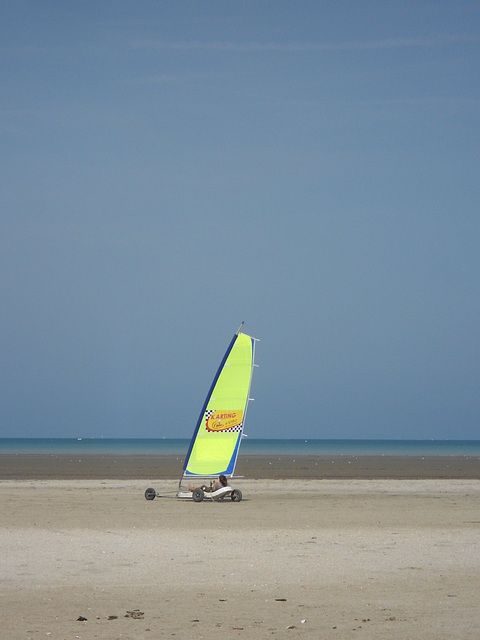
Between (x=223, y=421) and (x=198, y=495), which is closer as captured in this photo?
(x=198, y=495)

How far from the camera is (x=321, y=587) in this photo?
1080cm

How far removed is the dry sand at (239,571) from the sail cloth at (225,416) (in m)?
2.88

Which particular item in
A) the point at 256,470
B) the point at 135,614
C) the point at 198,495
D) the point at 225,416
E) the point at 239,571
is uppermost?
the point at 256,470

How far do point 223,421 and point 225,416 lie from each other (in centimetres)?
14

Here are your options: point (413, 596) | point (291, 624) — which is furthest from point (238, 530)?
point (291, 624)

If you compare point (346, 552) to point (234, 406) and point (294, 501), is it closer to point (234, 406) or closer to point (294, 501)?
point (294, 501)

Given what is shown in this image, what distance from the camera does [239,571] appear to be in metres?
11.8

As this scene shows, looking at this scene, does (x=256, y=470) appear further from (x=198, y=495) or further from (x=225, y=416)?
(x=198, y=495)

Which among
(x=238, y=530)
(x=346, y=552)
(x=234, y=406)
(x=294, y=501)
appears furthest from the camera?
(x=234, y=406)

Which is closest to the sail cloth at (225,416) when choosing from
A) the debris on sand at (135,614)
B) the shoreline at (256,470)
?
the shoreline at (256,470)

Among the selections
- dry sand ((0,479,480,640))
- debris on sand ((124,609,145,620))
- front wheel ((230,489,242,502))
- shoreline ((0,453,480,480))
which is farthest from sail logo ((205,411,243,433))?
debris on sand ((124,609,145,620))

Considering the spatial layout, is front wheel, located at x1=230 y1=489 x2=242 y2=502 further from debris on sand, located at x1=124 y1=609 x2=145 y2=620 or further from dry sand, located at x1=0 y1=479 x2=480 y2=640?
debris on sand, located at x1=124 y1=609 x2=145 y2=620

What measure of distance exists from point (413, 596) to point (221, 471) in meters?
14.5

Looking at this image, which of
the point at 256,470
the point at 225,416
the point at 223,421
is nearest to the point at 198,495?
the point at 223,421
